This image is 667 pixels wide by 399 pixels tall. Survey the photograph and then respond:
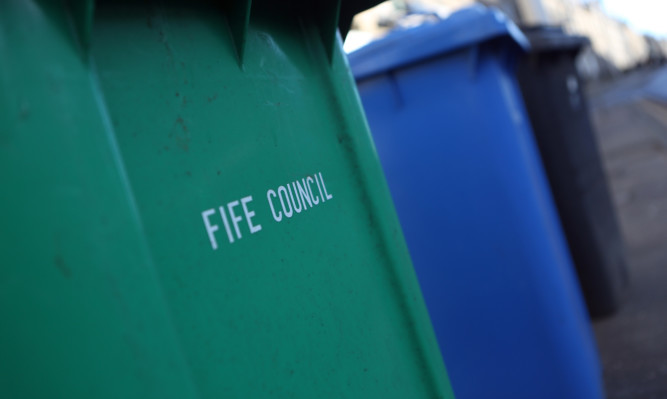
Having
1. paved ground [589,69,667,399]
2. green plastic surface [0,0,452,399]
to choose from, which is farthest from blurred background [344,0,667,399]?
green plastic surface [0,0,452,399]

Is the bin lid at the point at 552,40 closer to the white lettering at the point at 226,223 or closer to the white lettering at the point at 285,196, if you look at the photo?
the white lettering at the point at 285,196

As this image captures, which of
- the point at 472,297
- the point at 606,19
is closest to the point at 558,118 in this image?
the point at 472,297

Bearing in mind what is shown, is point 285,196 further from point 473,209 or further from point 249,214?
point 473,209

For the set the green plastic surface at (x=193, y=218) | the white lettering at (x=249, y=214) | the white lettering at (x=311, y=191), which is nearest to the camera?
the green plastic surface at (x=193, y=218)

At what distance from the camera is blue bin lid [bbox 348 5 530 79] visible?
2932mm

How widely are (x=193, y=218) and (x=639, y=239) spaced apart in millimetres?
6289

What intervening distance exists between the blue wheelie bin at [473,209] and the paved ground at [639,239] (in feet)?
2.41

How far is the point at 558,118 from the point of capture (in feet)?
14.4

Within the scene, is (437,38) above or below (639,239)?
above

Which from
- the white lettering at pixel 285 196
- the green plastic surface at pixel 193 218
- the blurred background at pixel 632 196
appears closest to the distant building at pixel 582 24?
the blurred background at pixel 632 196

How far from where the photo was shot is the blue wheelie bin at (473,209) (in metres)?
2.94

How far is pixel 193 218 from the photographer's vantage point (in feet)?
3.94

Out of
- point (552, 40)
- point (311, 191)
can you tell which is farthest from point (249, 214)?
point (552, 40)

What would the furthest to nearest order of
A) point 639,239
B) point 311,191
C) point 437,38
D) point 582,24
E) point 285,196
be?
point 582,24, point 639,239, point 437,38, point 311,191, point 285,196
